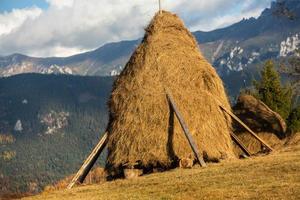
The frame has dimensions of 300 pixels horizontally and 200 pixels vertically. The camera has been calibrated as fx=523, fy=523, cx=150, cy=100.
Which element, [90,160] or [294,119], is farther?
[294,119]

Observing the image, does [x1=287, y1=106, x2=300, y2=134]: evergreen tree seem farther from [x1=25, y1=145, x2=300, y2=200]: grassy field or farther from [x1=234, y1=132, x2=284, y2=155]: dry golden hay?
[x1=25, y1=145, x2=300, y2=200]: grassy field

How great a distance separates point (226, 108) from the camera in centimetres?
2441

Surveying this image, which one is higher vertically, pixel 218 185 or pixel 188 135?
pixel 188 135

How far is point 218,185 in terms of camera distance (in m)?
14.3

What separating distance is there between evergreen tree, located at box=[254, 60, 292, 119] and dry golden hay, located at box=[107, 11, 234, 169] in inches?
739

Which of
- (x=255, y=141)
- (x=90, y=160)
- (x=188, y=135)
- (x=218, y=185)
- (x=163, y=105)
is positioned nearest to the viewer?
(x=218, y=185)

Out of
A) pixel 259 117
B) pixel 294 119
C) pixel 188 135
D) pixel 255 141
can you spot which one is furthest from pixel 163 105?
pixel 294 119

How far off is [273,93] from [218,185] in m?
30.7

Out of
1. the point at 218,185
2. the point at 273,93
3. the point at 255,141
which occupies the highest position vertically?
the point at 273,93

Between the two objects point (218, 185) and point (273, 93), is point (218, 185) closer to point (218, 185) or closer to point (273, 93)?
point (218, 185)

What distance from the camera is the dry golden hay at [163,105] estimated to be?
70.8 feet

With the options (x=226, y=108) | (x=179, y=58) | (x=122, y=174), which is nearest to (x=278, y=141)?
(x=226, y=108)

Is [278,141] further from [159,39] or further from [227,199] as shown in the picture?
[227,199]

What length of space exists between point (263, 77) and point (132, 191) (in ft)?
104
